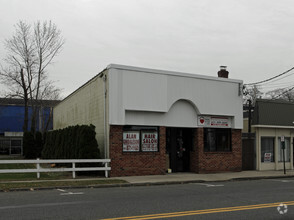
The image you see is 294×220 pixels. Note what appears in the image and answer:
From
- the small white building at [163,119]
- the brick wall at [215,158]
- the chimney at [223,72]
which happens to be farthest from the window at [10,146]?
the brick wall at [215,158]

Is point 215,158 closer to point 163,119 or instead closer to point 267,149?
point 163,119

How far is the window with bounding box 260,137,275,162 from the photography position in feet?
78.3

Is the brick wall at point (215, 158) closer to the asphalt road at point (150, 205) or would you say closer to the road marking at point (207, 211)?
the asphalt road at point (150, 205)

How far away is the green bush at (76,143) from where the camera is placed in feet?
60.5

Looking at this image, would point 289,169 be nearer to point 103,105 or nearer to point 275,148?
point 275,148

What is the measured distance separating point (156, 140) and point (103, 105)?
3.32 metres

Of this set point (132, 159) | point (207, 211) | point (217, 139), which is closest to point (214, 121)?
point (217, 139)

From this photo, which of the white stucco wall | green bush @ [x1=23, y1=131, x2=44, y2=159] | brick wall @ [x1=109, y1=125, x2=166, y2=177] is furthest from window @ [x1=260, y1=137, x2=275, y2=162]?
green bush @ [x1=23, y1=131, x2=44, y2=159]

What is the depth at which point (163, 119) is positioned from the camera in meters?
19.8

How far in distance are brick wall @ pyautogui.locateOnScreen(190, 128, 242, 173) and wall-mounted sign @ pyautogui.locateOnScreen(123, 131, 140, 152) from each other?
3.75 metres

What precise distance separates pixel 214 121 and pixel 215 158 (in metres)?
2.12

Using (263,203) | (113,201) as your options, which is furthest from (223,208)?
(113,201)

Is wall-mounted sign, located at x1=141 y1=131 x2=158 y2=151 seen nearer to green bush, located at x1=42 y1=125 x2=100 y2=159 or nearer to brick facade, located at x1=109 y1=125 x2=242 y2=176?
brick facade, located at x1=109 y1=125 x2=242 y2=176

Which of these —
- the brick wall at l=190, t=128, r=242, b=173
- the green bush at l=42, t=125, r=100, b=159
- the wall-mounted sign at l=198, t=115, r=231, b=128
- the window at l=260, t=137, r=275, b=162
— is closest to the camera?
the green bush at l=42, t=125, r=100, b=159
